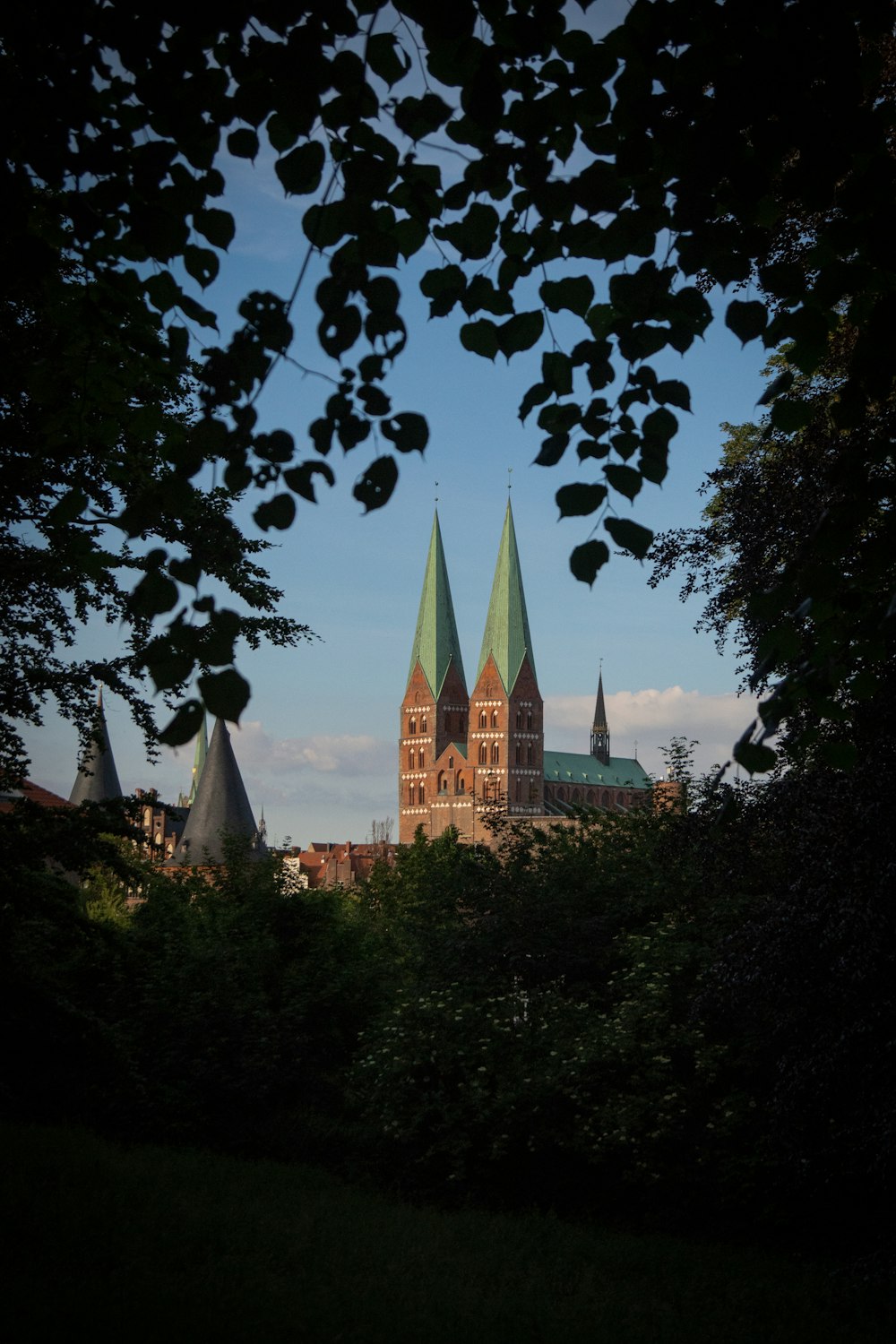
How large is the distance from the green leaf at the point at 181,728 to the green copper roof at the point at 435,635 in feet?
454

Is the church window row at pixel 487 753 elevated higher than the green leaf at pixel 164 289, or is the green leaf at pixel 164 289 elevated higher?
the church window row at pixel 487 753

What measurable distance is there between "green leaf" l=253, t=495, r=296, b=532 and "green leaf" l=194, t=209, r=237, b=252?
876 millimetres

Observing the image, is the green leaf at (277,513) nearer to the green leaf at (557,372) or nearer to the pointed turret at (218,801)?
the green leaf at (557,372)

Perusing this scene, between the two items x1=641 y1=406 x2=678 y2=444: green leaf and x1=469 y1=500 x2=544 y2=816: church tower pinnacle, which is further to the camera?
x1=469 y1=500 x2=544 y2=816: church tower pinnacle

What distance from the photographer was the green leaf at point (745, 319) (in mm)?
4012

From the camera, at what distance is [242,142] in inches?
158

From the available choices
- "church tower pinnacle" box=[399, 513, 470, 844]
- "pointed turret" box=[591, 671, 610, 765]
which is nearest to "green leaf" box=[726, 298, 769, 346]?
"church tower pinnacle" box=[399, 513, 470, 844]

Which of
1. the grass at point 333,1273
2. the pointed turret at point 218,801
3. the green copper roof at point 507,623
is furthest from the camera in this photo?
the green copper roof at point 507,623

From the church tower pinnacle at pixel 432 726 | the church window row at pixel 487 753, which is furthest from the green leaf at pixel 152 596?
the church window row at pixel 487 753

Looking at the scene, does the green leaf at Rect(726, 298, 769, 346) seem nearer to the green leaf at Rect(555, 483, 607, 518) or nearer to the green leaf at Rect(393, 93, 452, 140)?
the green leaf at Rect(555, 483, 607, 518)

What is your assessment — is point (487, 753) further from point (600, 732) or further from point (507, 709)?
point (600, 732)

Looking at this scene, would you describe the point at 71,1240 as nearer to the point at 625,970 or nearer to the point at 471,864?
the point at 625,970

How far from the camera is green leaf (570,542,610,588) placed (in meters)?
3.81

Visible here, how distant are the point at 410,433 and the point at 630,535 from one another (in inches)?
28.7
